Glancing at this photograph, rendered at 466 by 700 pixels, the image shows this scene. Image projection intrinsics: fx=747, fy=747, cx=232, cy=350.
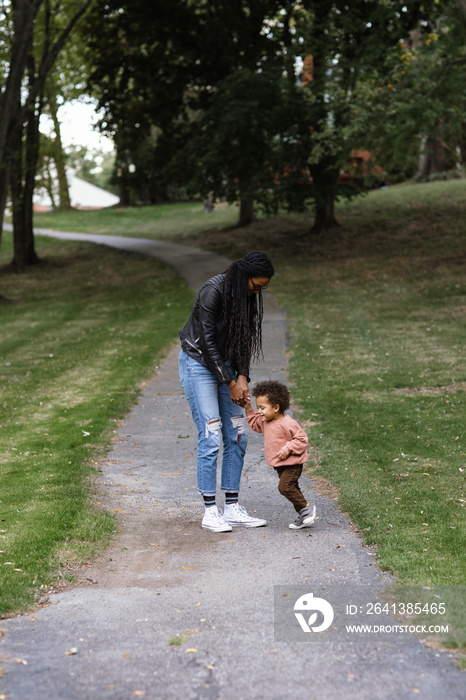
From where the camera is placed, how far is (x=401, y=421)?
8688mm

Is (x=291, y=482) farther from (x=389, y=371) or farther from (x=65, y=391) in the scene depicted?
(x=65, y=391)

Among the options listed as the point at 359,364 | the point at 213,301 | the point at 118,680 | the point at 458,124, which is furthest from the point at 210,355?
the point at 458,124

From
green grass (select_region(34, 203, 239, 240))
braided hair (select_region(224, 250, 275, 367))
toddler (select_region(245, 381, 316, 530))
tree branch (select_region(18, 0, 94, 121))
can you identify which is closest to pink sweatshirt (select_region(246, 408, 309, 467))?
toddler (select_region(245, 381, 316, 530))

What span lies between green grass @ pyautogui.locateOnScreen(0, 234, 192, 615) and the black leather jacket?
149cm

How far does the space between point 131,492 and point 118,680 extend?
318 cm

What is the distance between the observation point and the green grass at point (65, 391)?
208 inches

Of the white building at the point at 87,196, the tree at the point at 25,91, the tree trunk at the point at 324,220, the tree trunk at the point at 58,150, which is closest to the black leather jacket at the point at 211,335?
the tree at the point at 25,91

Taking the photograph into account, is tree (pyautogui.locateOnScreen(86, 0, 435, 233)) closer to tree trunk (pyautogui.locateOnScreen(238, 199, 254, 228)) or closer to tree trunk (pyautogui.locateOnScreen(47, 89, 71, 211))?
tree trunk (pyautogui.locateOnScreen(238, 199, 254, 228))

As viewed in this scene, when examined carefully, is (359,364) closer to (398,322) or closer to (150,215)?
(398,322)

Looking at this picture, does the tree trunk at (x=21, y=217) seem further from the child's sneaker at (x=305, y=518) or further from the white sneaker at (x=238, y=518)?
the child's sneaker at (x=305, y=518)

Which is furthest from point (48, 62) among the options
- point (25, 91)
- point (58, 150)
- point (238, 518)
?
point (238, 518)

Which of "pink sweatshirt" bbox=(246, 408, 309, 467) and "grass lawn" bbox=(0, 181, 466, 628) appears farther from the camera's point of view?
"grass lawn" bbox=(0, 181, 466, 628)

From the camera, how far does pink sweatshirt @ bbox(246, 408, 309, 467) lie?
17.7 feet

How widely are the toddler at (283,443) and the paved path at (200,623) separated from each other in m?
0.28
